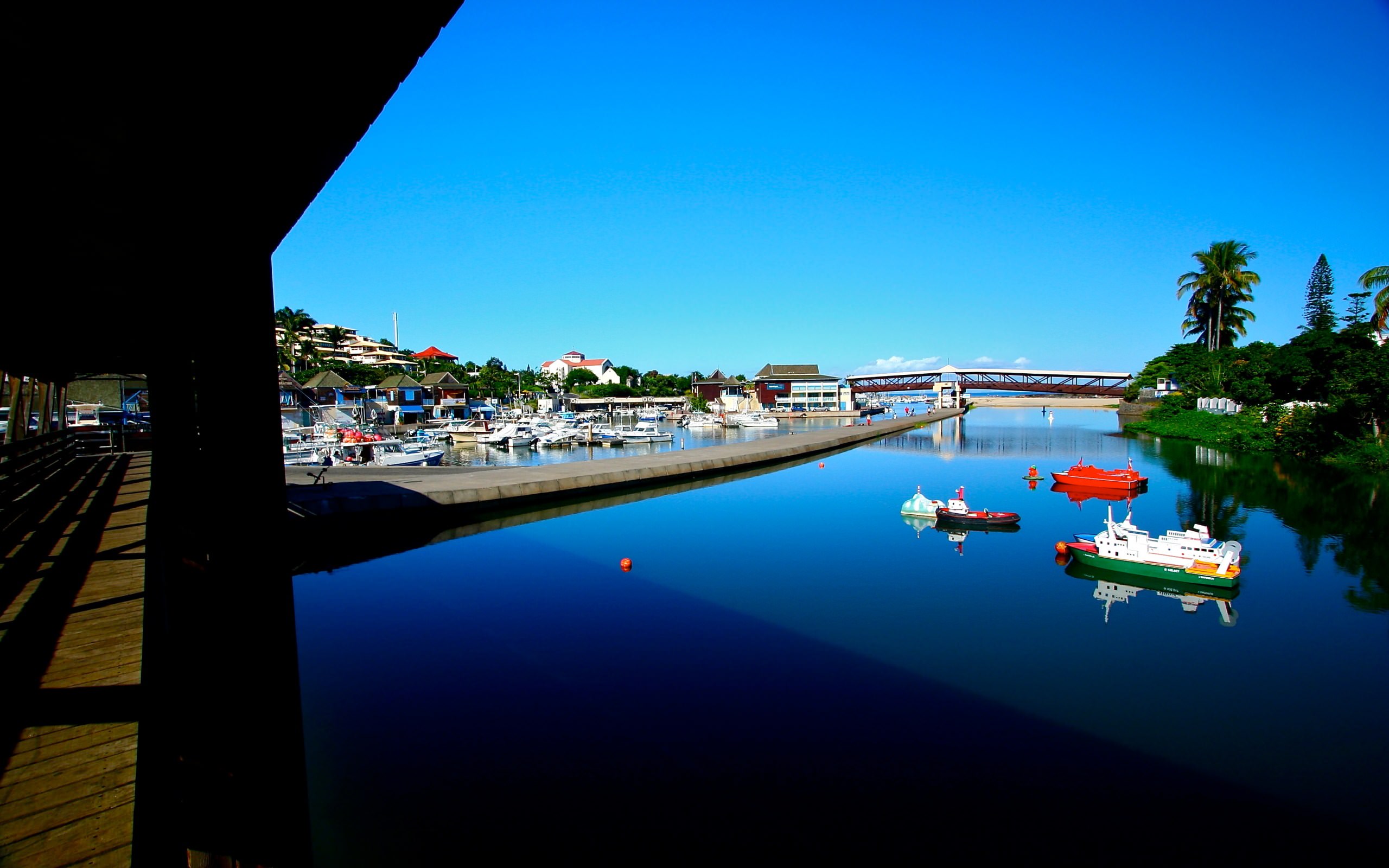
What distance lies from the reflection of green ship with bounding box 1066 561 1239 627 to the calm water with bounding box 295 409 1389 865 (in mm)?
89

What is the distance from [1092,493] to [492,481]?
19.7 meters

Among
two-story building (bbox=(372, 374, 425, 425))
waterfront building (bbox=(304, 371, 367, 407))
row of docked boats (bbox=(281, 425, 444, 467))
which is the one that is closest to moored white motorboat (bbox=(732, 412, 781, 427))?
two-story building (bbox=(372, 374, 425, 425))

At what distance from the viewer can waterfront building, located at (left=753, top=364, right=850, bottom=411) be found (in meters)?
90.6

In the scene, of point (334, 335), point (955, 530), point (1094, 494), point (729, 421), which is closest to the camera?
point (955, 530)

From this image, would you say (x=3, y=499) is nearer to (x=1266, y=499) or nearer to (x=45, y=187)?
(x=45, y=187)

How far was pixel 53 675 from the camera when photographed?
3.79 metres

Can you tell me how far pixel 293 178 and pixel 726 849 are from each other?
5.35 meters

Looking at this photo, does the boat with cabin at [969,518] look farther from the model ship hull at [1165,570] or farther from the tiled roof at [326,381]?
the tiled roof at [326,381]

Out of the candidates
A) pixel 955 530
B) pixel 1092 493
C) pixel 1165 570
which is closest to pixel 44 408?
pixel 955 530

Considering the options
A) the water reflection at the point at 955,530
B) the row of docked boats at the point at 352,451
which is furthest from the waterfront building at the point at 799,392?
the water reflection at the point at 955,530

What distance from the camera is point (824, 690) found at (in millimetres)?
7855

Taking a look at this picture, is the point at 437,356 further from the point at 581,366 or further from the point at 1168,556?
the point at 1168,556

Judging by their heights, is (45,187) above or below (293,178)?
above

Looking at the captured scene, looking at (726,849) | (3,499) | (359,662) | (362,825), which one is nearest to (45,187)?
(3,499)
